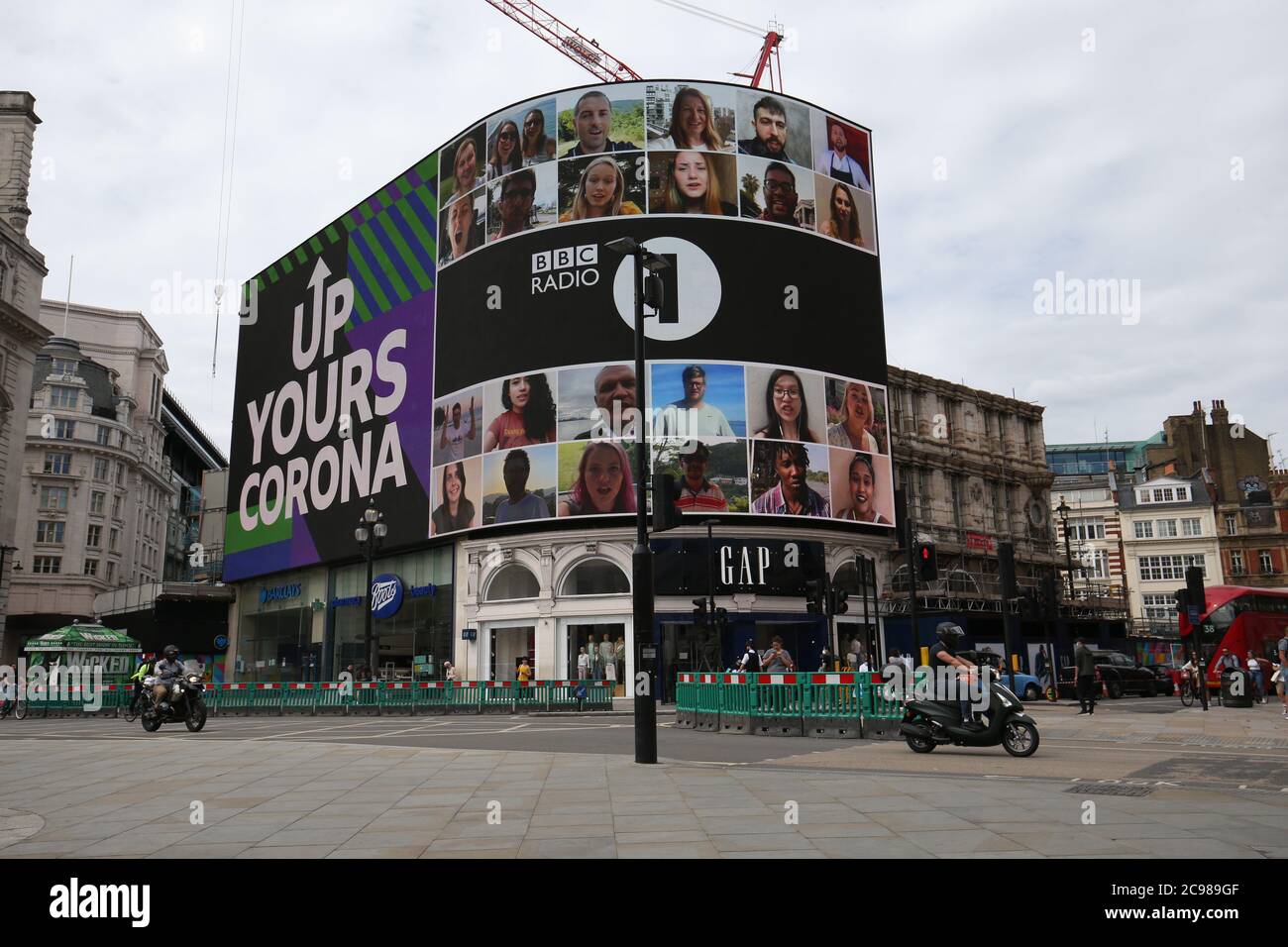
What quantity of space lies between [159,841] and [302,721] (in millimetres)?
21188

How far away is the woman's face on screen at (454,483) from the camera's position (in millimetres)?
42969

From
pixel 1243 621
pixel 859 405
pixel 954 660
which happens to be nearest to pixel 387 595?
pixel 859 405

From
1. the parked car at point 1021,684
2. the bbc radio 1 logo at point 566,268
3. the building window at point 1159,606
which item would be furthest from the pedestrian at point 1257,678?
the building window at point 1159,606

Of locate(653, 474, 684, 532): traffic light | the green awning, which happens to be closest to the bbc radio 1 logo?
the green awning

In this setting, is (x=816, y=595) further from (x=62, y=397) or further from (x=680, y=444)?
(x=62, y=397)

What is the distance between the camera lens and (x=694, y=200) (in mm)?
41562

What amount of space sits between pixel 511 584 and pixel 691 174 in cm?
1945

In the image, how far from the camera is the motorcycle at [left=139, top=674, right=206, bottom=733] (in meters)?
20.9

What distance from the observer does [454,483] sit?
43.2 metres

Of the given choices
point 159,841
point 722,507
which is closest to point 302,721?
point 722,507
